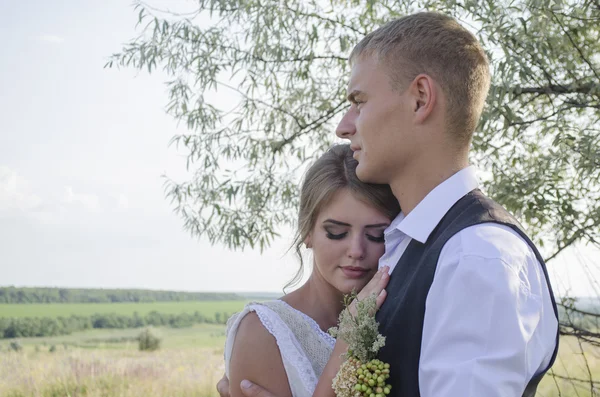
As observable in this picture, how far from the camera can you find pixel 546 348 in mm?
1579

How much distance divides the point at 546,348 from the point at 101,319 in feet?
54.1

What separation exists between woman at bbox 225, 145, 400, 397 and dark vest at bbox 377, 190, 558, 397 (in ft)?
1.75

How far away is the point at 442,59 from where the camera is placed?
1.83 meters

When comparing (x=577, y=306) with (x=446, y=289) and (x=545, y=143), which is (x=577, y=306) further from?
(x=446, y=289)

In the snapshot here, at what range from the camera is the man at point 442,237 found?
1.41 meters

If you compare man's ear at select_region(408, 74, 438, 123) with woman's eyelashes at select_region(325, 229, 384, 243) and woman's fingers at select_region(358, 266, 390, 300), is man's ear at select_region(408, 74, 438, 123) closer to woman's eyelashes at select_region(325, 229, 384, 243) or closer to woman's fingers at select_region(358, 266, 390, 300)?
woman's fingers at select_region(358, 266, 390, 300)

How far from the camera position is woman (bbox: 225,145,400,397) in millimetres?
2266

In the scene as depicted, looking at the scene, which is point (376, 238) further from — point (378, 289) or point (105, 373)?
point (105, 373)

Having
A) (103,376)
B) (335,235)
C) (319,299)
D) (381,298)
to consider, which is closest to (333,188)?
(335,235)

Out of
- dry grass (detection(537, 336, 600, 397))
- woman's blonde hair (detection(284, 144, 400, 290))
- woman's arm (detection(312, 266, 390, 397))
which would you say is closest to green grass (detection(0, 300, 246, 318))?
dry grass (detection(537, 336, 600, 397))

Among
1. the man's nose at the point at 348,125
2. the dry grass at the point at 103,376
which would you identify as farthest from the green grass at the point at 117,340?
the man's nose at the point at 348,125

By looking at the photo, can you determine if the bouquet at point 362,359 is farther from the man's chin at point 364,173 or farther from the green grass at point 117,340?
the green grass at point 117,340

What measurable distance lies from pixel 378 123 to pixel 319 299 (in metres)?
0.93

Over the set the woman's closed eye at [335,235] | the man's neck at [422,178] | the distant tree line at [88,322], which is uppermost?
the man's neck at [422,178]
